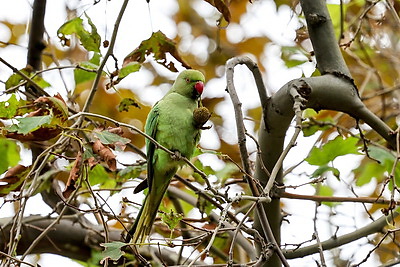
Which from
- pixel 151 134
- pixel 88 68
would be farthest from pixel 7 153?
pixel 151 134

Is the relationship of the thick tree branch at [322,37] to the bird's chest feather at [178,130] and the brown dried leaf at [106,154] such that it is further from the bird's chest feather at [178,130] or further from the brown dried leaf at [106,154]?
the brown dried leaf at [106,154]

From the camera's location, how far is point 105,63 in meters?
2.11

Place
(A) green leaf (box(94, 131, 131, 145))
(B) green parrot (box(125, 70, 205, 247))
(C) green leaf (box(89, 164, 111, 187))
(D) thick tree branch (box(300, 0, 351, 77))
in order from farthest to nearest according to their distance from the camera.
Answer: (C) green leaf (box(89, 164, 111, 187))
(B) green parrot (box(125, 70, 205, 247))
(D) thick tree branch (box(300, 0, 351, 77))
(A) green leaf (box(94, 131, 131, 145))

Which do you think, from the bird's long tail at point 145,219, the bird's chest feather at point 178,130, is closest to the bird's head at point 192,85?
the bird's chest feather at point 178,130

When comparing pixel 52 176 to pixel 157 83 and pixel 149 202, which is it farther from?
pixel 157 83

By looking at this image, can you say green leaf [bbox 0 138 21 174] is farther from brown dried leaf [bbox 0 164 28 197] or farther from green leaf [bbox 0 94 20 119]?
green leaf [bbox 0 94 20 119]

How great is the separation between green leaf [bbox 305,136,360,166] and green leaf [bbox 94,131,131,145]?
2.98 ft

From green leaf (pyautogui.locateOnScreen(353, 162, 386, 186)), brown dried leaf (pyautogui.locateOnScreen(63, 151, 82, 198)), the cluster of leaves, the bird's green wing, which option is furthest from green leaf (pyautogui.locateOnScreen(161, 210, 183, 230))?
green leaf (pyautogui.locateOnScreen(353, 162, 386, 186))

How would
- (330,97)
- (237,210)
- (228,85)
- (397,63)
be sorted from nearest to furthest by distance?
(228,85)
(330,97)
(237,210)
(397,63)

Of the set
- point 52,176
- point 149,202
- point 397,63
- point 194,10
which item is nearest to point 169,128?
point 149,202

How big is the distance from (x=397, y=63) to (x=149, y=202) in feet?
6.84

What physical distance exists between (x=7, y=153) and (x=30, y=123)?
737 mm

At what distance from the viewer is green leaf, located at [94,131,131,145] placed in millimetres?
1720

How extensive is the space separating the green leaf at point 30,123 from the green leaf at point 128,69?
55 centimetres
